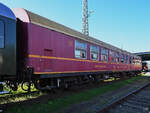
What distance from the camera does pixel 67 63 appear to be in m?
7.79

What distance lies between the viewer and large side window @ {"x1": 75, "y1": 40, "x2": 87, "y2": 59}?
28.5ft

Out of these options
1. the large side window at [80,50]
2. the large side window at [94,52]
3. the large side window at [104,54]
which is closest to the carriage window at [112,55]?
the large side window at [104,54]

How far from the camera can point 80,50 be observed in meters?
9.02

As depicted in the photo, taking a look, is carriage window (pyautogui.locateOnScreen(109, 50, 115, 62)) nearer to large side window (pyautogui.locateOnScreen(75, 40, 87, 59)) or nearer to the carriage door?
large side window (pyautogui.locateOnScreen(75, 40, 87, 59))

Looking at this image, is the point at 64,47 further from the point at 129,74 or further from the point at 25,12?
the point at 129,74

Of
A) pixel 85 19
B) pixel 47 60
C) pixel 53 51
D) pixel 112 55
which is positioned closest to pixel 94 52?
pixel 112 55

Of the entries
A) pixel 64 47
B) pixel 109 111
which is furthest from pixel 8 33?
pixel 109 111

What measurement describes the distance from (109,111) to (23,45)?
13.5 ft

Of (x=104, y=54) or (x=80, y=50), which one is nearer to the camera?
(x=80, y=50)

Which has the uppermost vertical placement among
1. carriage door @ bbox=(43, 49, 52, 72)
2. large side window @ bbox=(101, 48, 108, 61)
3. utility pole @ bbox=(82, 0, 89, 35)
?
utility pole @ bbox=(82, 0, 89, 35)

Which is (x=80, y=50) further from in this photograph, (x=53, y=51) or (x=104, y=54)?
(x=104, y=54)

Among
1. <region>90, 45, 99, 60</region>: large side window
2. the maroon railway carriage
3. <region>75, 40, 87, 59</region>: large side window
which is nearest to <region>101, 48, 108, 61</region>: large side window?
the maroon railway carriage

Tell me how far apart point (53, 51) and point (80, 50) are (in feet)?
8.20

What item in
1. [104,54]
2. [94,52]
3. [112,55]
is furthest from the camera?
[112,55]
